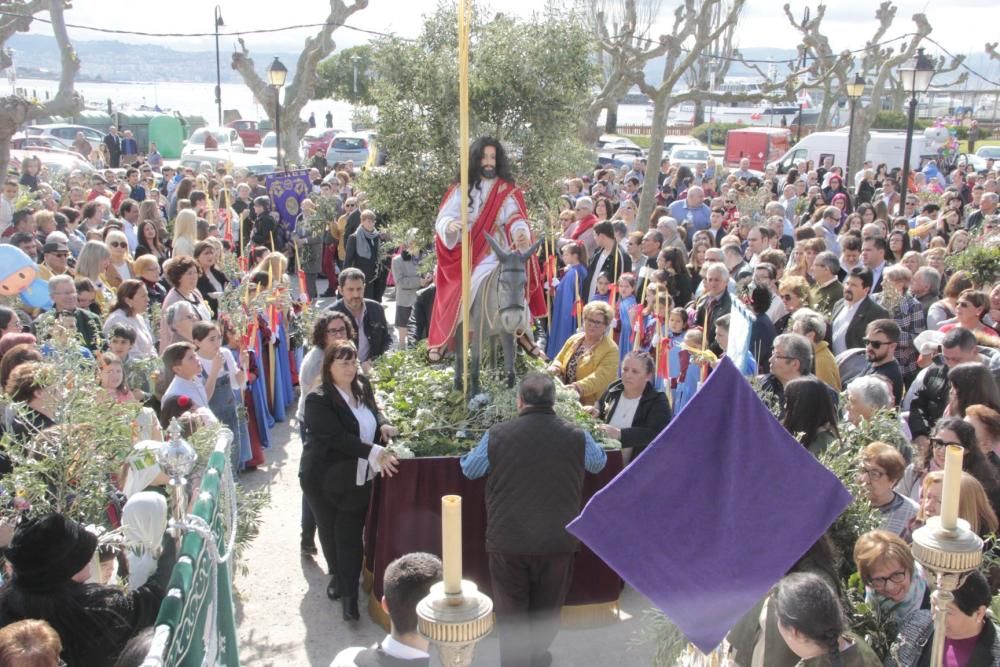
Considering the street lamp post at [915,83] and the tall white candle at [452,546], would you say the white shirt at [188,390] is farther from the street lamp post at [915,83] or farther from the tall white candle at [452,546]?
the street lamp post at [915,83]

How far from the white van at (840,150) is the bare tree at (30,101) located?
54.7 ft

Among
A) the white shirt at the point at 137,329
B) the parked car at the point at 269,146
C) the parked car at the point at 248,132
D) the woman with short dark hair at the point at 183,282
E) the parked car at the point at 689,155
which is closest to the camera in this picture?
the white shirt at the point at 137,329

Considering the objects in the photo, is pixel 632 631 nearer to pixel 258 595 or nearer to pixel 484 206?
pixel 258 595

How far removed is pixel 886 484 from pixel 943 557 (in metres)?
1.88

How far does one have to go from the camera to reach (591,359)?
6.89 meters

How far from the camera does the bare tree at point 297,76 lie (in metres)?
23.9

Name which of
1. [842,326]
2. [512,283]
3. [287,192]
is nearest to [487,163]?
[512,283]

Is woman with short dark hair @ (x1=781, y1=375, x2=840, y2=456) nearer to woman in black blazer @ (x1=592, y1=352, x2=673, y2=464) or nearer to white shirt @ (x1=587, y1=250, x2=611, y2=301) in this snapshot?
woman in black blazer @ (x1=592, y1=352, x2=673, y2=464)

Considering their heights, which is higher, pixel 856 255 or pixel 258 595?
pixel 856 255

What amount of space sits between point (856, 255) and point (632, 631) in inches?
203

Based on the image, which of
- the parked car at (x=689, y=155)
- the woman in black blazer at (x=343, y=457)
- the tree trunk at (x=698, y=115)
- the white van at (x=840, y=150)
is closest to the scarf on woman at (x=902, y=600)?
the woman in black blazer at (x=343, y=457)

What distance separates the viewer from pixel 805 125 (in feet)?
159

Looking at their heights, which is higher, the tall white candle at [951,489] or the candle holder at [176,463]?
the tall white candle at [951,489]

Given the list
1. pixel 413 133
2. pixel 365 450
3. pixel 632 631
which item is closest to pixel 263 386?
pixel 413 133
